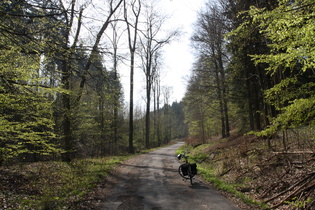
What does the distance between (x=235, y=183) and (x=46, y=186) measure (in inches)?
279

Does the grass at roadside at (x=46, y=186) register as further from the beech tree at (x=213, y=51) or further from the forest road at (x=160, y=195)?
the beech tree at (x=213, y=51)

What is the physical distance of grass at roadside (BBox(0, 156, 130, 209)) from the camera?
5.51 m

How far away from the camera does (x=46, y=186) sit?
7.26m

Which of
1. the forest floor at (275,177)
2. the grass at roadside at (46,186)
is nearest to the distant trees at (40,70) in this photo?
the grass at roadside at (46,186)

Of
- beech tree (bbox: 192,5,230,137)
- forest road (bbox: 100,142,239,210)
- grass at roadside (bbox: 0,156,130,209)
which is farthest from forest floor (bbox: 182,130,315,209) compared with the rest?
beech tree (bbox: 192,5,230,137)

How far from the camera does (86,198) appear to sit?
6211 millimetres

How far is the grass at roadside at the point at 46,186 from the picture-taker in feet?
18.1

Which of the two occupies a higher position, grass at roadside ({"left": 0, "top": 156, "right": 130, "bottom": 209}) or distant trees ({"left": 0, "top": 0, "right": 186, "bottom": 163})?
distant trees ({"left": 0, "top": 0, "right": 186, "bottom": 163})

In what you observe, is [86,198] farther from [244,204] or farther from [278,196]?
[278,196]

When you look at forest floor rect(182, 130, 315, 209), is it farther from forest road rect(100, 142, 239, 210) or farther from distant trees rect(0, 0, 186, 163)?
distant trees rect(0, 0, 186, 163)

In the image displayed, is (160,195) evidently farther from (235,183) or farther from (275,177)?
(275,177)

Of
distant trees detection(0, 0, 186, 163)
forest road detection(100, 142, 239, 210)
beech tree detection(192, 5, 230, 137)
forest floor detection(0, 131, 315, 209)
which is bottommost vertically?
forest road detection(100, 142, 239, 210)

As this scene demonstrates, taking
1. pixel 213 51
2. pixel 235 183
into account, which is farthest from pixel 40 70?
pixel 213 51

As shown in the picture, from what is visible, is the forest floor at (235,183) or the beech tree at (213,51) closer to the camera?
the forest floor at (235,183)
